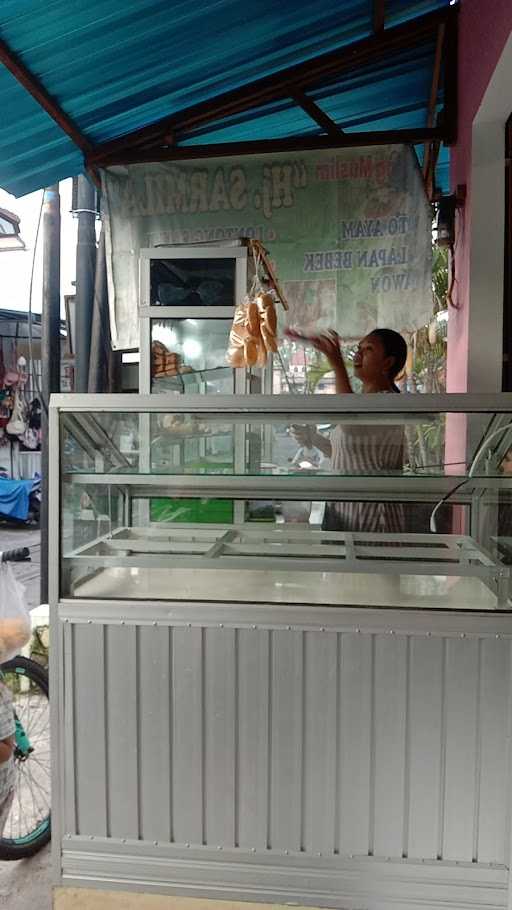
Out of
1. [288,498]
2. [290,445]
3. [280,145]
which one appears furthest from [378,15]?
[288,498]

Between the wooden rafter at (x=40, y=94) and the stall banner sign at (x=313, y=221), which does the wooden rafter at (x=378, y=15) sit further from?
the wooden rafter at (x=40, y=94)

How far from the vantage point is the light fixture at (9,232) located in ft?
21.3

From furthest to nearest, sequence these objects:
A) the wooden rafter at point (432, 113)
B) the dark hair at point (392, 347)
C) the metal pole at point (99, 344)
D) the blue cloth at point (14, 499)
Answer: the blue cloth at point (14, 499) → the metal pole at point (99, 344) → the wooden rafter at point (432, 113) → the dark hair at point (392, 347)

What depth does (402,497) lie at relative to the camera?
173 centimetres

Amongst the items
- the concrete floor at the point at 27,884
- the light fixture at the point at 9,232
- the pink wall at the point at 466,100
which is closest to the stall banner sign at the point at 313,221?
the pink wall at the point at 466,100

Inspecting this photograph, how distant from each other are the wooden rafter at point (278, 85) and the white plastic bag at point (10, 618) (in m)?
2.50

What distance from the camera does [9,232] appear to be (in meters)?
7.69

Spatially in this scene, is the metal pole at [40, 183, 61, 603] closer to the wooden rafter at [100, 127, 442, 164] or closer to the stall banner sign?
Result: the stall banner sign

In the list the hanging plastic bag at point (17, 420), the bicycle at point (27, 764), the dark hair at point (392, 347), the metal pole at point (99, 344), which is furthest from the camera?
the hanging plastic bag at point (17, 420)

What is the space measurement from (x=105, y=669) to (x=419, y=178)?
3046mm

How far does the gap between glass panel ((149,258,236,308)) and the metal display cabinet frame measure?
6.39ft

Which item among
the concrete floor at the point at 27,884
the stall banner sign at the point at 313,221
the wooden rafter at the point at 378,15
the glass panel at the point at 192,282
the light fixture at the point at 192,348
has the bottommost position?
the concrete floor at the point at 27,884

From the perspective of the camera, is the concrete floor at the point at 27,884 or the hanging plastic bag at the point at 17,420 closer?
the concrete floor at the point at 27,884

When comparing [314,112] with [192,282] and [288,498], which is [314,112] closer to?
[192,282]
